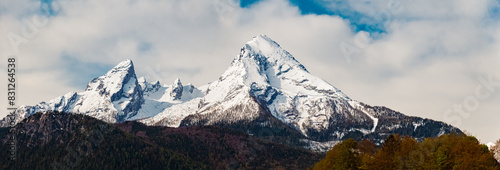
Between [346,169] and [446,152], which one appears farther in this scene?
[346,169]

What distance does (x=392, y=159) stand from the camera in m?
122

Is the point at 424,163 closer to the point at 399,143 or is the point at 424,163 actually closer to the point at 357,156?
the point at 399,143

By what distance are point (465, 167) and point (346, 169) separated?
3419 centimetres

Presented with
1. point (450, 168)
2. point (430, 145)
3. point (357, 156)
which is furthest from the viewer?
point (357, 156)

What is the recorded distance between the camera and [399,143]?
422 ft

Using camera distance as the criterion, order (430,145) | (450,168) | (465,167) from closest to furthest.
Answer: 1. (465,167)
2. (450,168)
3. (430,145)

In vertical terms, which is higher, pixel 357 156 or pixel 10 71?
pixel 10 71

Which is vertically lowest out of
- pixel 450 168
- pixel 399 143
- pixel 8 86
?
pixel 450 168

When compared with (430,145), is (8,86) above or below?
above

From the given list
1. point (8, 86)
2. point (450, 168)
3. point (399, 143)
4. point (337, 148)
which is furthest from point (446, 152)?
point (8, 86)

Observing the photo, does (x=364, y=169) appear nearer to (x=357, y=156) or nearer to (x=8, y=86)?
(x=357, y=156)

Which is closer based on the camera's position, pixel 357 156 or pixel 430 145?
pixel 430 145

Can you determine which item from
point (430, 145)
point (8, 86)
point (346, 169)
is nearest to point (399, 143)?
point (430, 145)

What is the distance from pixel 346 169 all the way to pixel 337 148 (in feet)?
25.8
